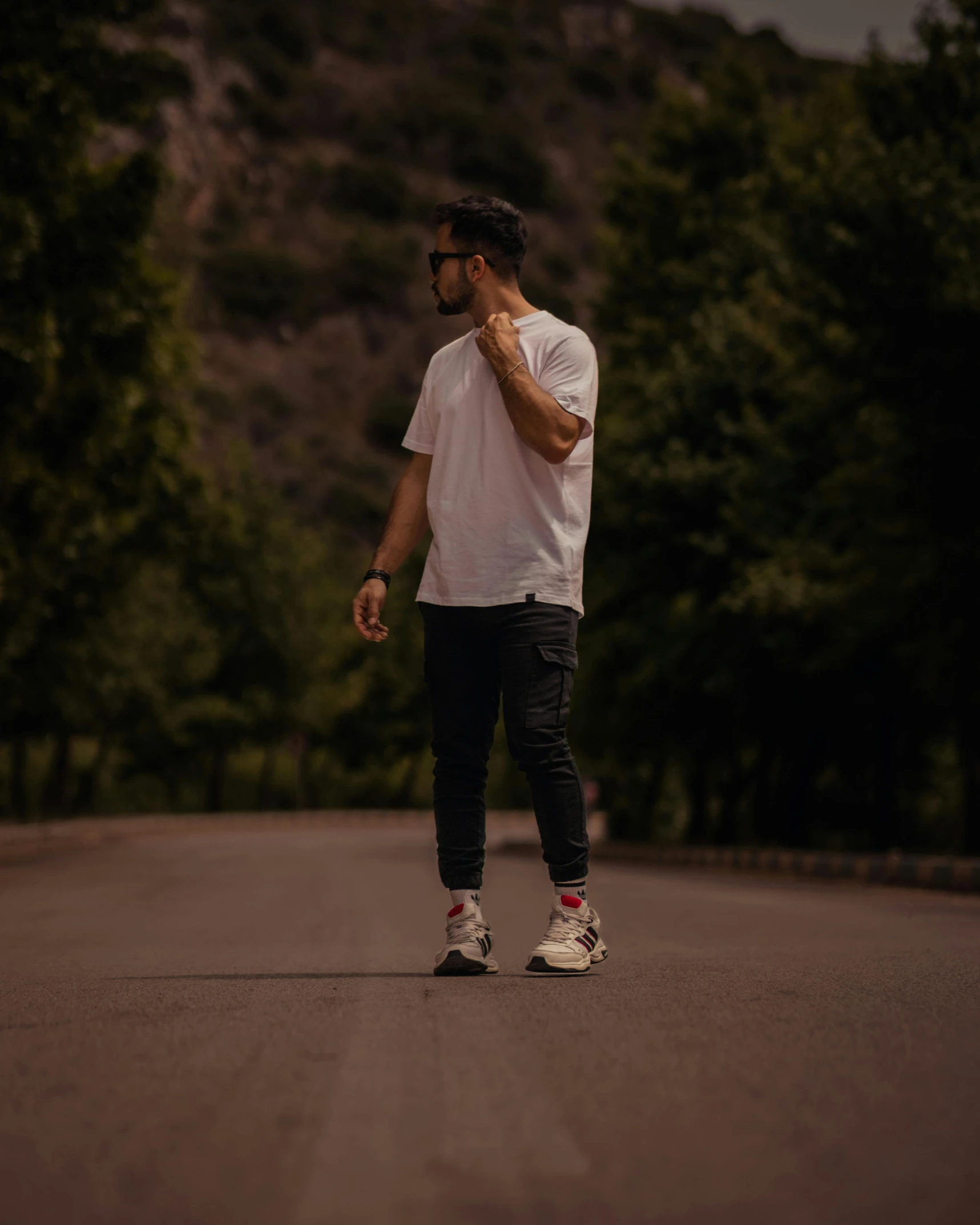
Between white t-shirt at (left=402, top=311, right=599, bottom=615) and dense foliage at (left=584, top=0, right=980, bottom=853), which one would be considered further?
dense foliage at (left=584, top=0, right=980, bottom=853)

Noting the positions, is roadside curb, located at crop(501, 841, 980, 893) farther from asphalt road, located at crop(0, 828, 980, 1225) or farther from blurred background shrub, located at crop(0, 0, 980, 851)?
asphalt road, located at crop(0, 828, 980, 1225)

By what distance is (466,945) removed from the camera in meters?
5.62

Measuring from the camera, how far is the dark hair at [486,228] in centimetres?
582

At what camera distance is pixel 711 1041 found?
411 cm

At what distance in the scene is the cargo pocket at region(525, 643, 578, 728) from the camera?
5531 mm

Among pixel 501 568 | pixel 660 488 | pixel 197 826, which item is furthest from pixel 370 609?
pixel 197 826

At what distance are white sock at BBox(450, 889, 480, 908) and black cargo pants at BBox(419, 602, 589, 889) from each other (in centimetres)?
2

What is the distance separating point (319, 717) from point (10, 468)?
4420 cm

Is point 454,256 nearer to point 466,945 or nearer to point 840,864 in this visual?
point 466,945

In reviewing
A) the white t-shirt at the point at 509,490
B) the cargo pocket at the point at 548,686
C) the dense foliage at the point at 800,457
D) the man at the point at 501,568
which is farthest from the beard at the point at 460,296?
the dense foliage at the point at 800,457

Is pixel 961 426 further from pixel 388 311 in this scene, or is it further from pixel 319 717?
pixel 388 311

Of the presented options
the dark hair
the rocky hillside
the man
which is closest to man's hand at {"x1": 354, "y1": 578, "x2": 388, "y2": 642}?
the man

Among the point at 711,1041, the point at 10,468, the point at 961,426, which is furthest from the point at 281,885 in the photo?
the point at 711,1041

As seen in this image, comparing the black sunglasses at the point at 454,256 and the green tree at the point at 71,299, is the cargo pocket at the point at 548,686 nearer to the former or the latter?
the black sunglasses at the point at 454,256
